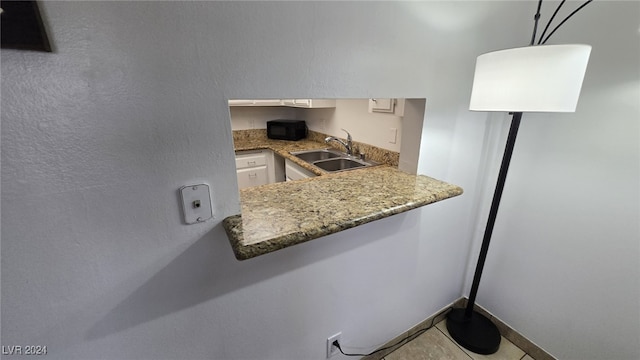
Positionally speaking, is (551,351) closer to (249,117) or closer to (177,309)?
(177,309)

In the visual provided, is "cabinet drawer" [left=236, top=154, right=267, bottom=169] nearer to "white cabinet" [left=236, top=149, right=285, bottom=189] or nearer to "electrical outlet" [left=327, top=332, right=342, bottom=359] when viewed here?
"white cabinet" [left=236, top=149, right=285, bottom=189]

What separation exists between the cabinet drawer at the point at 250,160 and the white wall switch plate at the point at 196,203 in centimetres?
187

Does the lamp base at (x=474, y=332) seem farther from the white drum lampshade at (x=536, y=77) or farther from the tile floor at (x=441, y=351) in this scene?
the white drum lampshade at (x=536, y=77)

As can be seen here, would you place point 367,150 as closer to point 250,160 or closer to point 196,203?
point 250,160

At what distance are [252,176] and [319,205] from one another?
6.27ft

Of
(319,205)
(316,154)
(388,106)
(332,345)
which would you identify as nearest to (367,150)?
(388,106)

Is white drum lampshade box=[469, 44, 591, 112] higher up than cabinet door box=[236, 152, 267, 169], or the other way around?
white drum lampshade box=[469, 44, 591, 112]

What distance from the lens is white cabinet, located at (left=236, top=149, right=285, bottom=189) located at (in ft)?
8.48

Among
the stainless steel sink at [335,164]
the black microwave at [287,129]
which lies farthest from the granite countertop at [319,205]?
the black microwave at [287,129]

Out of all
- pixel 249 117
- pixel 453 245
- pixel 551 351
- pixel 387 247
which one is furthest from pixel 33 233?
pixel 249 117

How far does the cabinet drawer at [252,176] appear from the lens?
2582 mm

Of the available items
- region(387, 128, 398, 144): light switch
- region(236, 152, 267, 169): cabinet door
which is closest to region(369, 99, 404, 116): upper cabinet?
region(387, 128, 398, 144): light switch

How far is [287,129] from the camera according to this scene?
115 inches

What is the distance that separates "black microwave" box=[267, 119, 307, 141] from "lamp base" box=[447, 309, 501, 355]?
2.27 m
